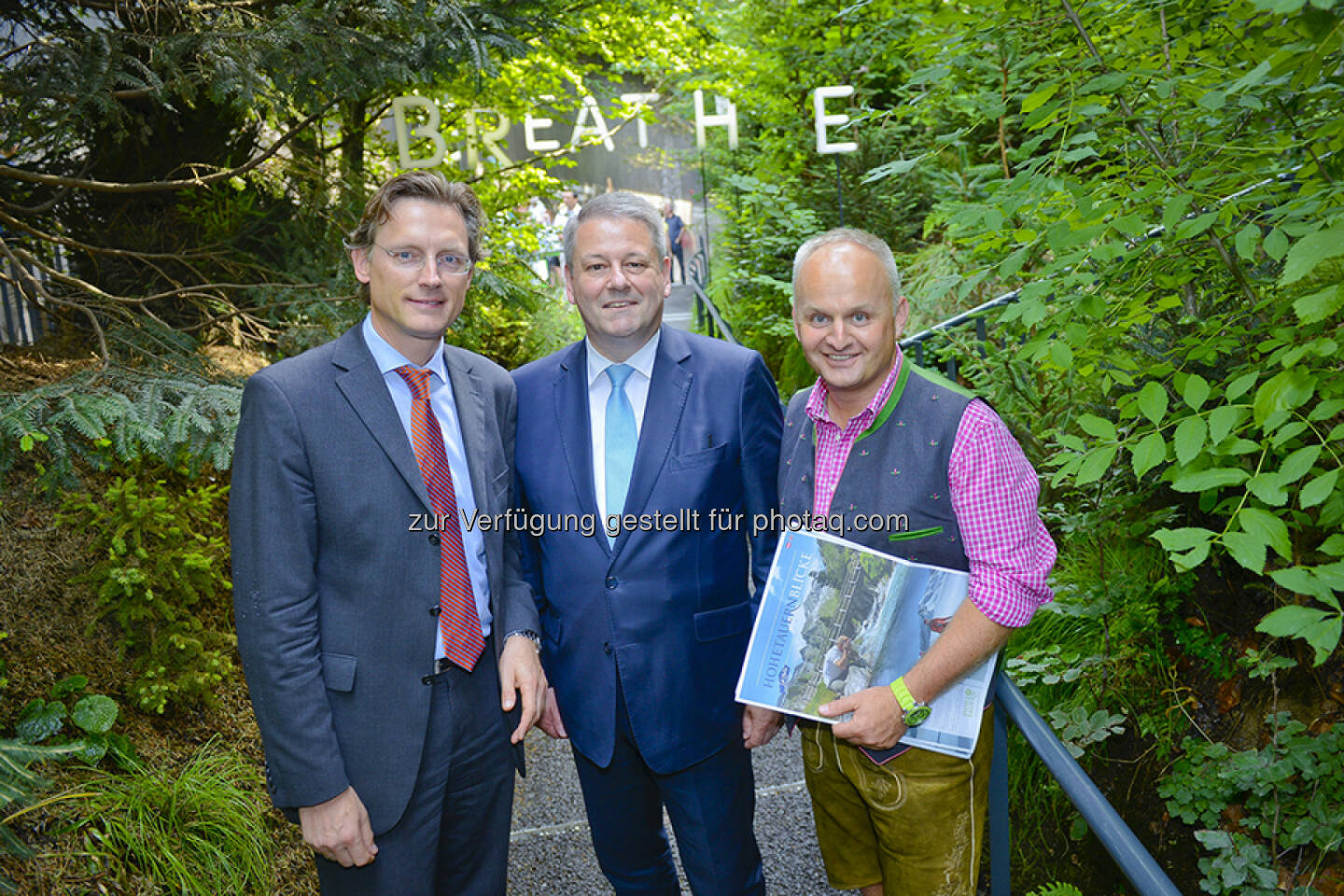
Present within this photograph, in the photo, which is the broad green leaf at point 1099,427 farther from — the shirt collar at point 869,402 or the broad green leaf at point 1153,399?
the shirt collar at point 869,402

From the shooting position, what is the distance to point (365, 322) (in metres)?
2.12

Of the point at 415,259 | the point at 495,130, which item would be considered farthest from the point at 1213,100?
the point at 495,130

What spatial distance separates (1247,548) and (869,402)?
78 centimetres

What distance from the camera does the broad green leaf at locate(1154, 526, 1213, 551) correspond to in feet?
4.73

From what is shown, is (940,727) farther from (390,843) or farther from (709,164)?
(709,164)

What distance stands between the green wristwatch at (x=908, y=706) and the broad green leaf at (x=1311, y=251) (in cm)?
100

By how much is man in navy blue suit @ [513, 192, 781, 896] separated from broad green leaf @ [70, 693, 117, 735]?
5.70 feet

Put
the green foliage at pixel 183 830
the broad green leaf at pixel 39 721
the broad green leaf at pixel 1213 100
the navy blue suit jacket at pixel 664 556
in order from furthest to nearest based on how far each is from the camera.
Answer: the broad green leaf at pixel 39 721 < the green foliage at pixel 183 830 < the navy blue suit jacket at pixel 664 556 < the broad green leaf at pixel 1213 100

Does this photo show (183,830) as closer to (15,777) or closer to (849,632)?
(15,777)

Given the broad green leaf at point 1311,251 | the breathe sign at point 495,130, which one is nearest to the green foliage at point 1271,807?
the broad green leaf at point 1311,251

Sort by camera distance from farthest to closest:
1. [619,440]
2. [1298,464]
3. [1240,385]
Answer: [619,440]
[1240,385]
[1298,464]

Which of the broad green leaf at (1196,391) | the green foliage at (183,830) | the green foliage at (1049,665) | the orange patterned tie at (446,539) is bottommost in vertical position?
the green foliage at (183,830)

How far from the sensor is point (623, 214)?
7.29 ft

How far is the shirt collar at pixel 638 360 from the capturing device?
91.3 inches
